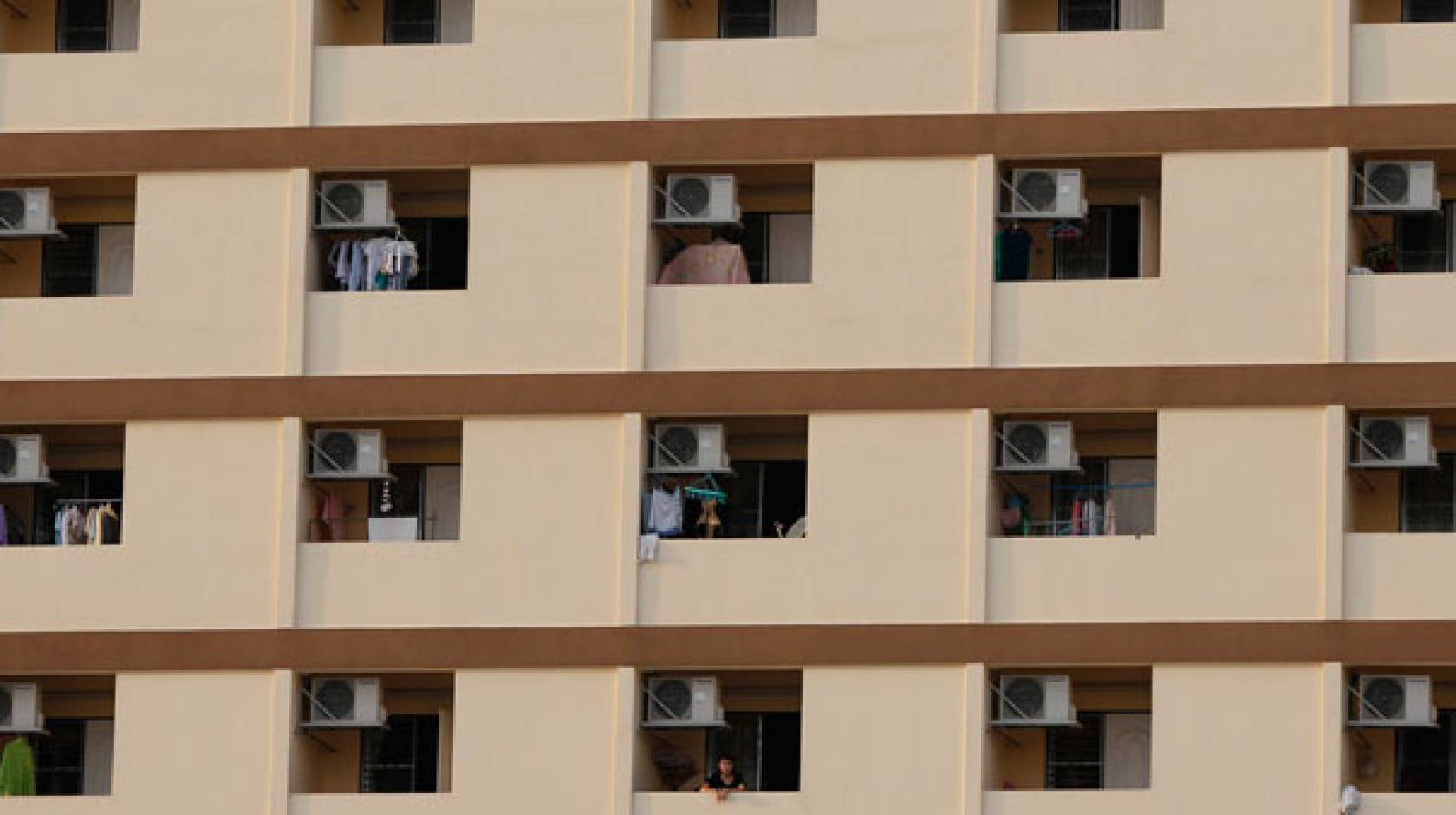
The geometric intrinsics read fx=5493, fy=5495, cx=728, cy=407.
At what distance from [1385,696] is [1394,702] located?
119 millimetres

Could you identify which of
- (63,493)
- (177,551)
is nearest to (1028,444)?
(177,551)

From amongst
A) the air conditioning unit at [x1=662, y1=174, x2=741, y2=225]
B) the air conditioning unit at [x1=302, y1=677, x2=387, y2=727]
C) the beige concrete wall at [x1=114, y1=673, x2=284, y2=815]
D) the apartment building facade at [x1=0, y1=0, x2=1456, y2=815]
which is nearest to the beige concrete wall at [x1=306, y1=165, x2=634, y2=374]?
the apartment building facade at [x1=0, y1=0, x2=1456, y2=815]

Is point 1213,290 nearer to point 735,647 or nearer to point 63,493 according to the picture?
point 735,647

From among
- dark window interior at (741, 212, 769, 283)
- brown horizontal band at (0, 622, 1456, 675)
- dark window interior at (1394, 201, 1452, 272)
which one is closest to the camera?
brown horizontal band at (0, 622, 1456, 675)

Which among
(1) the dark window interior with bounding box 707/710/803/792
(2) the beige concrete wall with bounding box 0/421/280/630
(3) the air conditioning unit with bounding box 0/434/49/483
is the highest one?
(3) the air conditioning unit with bounding box 0/434/49/483

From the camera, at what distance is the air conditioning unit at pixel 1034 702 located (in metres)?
57.8

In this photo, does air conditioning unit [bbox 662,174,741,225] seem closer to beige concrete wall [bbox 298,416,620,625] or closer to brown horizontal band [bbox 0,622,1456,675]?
beige concrete wall [bbox 298,416,620,625]

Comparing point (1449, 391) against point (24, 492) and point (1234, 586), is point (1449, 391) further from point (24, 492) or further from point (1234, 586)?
point (24, 492)

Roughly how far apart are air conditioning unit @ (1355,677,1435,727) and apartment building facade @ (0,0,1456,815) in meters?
0.05

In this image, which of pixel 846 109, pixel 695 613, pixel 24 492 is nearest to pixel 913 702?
pixel 695 613

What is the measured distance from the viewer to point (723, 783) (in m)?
58.4

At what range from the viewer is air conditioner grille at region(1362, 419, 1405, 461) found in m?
58.0

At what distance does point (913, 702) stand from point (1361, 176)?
292 inches

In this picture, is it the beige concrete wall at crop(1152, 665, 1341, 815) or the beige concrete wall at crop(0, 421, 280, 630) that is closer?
the beige concrete wall at crop(1152, 665, 1341, 815)
